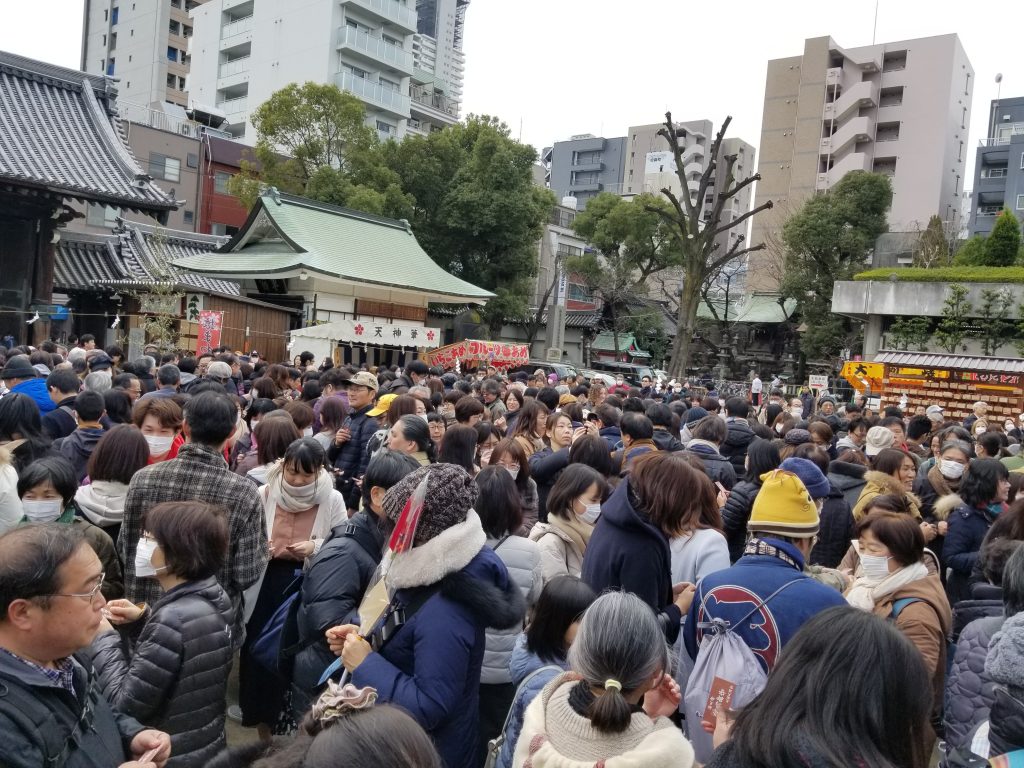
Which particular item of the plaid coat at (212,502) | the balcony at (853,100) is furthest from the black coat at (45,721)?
the balcony at (853,100)

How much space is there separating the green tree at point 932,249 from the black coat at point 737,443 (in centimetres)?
2449

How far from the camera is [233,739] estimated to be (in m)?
3.95

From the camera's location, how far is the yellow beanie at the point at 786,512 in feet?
8.95

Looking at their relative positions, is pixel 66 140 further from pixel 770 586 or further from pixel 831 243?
pixel 831 243

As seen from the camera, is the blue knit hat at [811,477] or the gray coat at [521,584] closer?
the gray coat at [521,584]

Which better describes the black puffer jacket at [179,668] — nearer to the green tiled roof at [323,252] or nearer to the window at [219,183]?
the green tiled roof at [323,252]

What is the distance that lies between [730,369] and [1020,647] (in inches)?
1373

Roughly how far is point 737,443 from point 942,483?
1.71 metres

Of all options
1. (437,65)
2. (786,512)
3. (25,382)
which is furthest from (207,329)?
(437,65)

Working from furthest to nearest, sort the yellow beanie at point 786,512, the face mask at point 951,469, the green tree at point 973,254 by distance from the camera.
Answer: the green tree at point 973,254 < the face mask at point 951,469 < the yellow beanie at point 786,512

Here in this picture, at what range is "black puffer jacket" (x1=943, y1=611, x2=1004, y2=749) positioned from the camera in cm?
258

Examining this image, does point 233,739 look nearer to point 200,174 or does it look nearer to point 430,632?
point 430,632

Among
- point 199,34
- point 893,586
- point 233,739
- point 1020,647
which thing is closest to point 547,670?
point 1020,647

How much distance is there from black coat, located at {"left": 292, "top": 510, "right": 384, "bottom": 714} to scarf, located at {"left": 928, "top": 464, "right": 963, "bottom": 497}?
4480 mm
